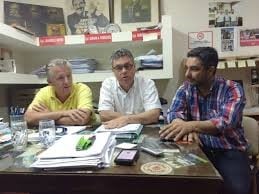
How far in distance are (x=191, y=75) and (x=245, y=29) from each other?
1.39 meters

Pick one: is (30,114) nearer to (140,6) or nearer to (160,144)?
(160,144)

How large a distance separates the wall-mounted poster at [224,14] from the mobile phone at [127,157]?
2138 mm

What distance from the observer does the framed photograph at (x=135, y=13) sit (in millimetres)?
2834

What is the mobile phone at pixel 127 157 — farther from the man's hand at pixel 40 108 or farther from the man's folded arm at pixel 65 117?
the man's hand at pixel 40 108

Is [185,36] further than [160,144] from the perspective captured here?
Yes

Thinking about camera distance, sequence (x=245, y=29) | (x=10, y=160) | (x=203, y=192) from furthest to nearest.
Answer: (x=245, y=29) < (x=10, y=160) < (x=203, y=192)

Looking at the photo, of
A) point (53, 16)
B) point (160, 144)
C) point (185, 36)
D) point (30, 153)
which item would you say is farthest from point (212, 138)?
point (53, 16)

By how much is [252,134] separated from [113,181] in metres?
1.26

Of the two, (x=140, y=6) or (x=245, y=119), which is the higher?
(x=140, y=6)

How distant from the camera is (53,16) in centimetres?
295

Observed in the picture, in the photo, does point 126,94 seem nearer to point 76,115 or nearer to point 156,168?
point 76,115

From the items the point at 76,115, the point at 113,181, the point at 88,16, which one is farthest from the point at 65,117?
the point at 88,16

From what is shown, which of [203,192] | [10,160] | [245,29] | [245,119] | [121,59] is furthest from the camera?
[245,29]

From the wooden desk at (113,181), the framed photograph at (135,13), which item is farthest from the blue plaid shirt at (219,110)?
the framed photograph at (135,13)
